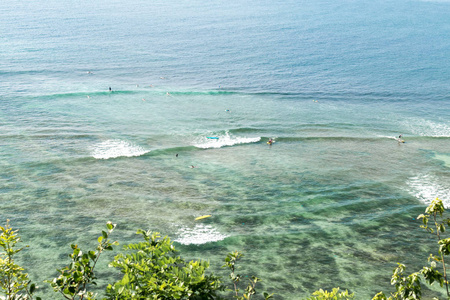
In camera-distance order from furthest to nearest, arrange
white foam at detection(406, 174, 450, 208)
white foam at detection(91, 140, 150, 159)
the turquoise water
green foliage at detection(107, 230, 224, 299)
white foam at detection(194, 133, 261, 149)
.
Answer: white foam at detection(194, 133, 261, 149) → white foam at detection(91, 140, 150, 159) → white foam at detection(406, 174, 450, 208) → the turquoise water → green foliage at detection(107, 230, 224, 299)

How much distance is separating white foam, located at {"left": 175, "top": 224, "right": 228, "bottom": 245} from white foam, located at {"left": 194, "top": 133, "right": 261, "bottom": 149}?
18.5 m

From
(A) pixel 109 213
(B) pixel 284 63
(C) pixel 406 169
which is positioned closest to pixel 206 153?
(A) pixel 109 213

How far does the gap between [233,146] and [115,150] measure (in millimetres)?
14249

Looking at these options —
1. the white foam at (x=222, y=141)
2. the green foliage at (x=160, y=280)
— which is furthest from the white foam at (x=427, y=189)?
the green foliage at (x=160, y=280)

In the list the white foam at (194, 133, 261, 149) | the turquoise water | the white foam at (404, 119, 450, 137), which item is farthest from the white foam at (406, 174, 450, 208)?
the white foam at (194, 133, 261, 149)

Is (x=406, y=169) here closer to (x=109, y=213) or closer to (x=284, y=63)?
(x=109, y=213)

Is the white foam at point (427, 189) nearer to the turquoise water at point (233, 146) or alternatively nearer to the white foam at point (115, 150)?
the turquoise water at point (233, 146)

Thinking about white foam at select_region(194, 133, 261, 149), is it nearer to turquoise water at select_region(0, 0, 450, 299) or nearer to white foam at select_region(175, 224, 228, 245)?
turquoise water at select_region(0, 0, 450, 299)

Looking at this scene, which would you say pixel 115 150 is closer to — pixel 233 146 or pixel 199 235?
pixel 233 146

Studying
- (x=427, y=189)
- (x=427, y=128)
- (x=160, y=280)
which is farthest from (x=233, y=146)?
(x=160, y=280)

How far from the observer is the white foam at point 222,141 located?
4522 cm

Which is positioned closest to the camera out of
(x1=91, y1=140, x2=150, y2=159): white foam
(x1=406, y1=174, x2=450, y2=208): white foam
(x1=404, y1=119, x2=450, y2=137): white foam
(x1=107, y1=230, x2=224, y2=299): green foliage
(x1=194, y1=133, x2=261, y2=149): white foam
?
(x1=107, y1=230, x2=224, y2=299): green foliage

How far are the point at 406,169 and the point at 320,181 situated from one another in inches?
429

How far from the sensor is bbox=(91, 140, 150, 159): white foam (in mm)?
40438
